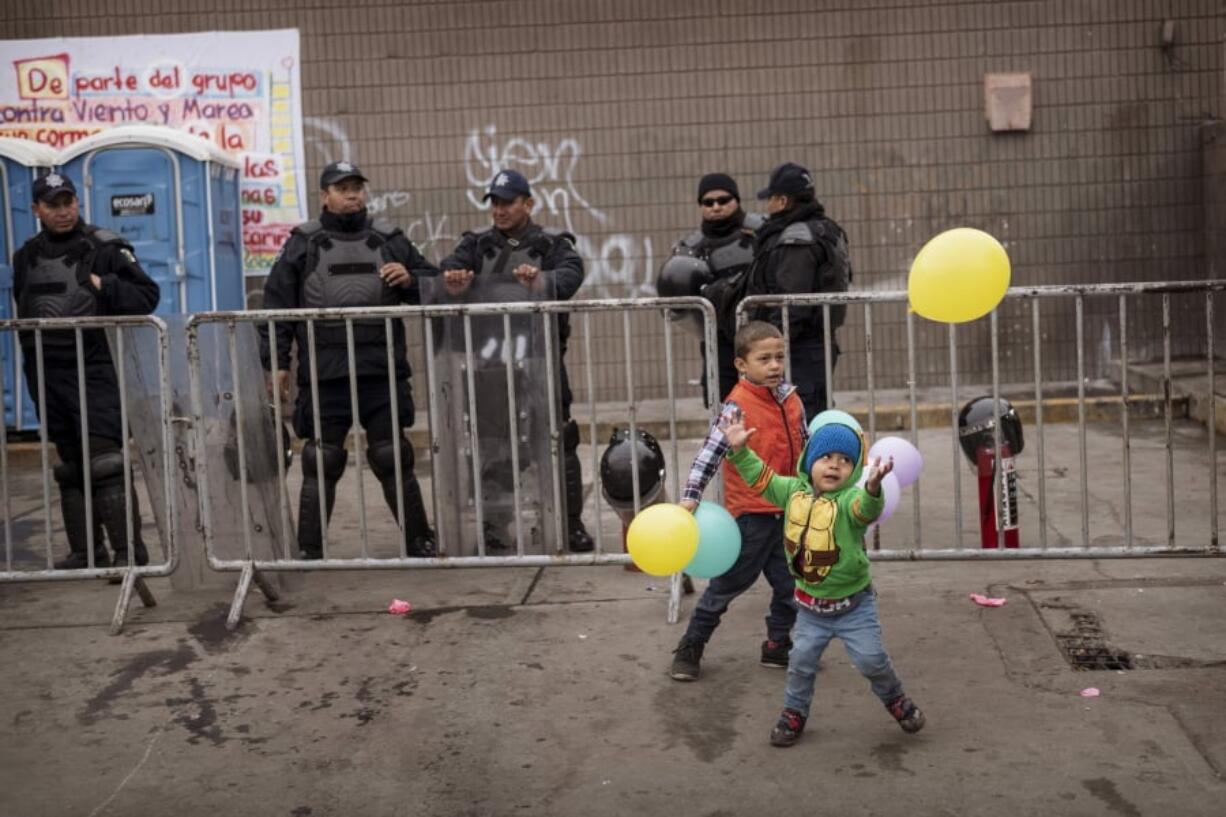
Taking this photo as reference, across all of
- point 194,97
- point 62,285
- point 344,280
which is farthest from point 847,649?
point 194,97

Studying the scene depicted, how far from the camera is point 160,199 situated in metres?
11.7

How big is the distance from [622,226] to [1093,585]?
658 centimetres

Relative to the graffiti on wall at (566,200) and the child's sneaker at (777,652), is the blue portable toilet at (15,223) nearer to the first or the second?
the graffiti on wall at (566,200)

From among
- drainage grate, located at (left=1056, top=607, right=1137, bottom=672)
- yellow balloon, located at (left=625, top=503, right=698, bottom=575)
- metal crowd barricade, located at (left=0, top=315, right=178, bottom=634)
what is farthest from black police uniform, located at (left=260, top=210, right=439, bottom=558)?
drainage grate, located at (left=1056, top=607, right=1137, bottom=672)

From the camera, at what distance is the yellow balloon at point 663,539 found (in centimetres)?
496

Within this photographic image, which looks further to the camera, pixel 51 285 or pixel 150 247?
pixel 150 247

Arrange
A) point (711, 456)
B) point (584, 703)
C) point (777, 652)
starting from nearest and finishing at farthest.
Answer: point (711, 456) < point (584, 703) < point (777, 652)

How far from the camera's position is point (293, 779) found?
16.4 ft

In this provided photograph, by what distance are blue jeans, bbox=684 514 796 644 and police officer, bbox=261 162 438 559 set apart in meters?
2.25

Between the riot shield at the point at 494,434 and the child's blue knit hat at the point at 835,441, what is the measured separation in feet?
8.25

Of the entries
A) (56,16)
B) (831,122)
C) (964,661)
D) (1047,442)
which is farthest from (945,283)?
(56,16)

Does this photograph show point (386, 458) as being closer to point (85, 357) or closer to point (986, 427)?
point (85, 357)

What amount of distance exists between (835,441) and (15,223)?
855cm

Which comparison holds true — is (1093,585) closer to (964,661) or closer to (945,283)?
(964,661)
